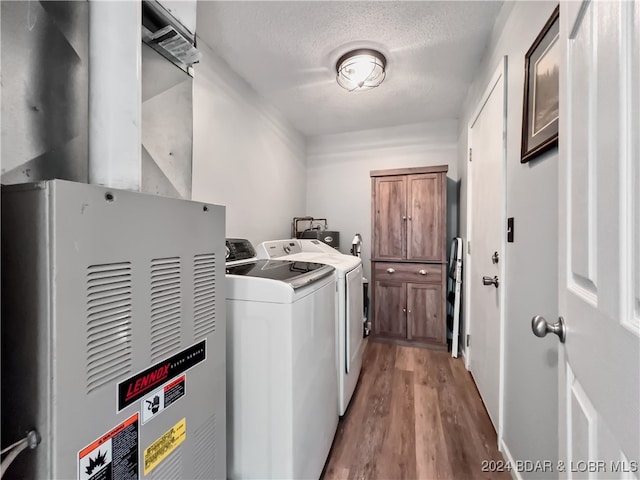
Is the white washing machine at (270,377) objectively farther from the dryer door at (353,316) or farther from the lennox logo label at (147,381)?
the dryer door at (353,316)

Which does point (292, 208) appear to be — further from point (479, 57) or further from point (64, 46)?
point (64, 46)

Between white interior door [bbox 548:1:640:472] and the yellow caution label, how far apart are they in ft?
3.08

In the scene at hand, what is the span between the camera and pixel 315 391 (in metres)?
1.27

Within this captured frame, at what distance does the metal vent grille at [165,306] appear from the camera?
673mm

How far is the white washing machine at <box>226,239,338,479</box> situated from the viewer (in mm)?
1055

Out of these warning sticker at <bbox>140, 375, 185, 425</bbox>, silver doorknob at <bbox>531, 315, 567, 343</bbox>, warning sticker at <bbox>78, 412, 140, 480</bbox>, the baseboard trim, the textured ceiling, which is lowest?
the baseboard trim

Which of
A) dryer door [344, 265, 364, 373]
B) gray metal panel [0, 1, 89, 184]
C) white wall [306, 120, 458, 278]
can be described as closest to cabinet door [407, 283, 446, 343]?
white wall [306, 120, 458, 278]

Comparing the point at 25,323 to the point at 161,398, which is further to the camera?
the point at 161,398

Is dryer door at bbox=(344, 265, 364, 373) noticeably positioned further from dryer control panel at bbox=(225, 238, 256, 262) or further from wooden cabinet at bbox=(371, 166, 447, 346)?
wooden cabinet at bbox=(371, 166, 447, 346)

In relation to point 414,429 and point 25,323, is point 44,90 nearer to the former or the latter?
point 25,323

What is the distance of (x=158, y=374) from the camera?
69 cm

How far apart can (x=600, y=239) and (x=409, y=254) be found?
95.5 inches

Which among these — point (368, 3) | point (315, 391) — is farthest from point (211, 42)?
point (315, 391)

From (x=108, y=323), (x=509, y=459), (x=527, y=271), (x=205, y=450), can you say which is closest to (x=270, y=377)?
(x=205, y=450)
